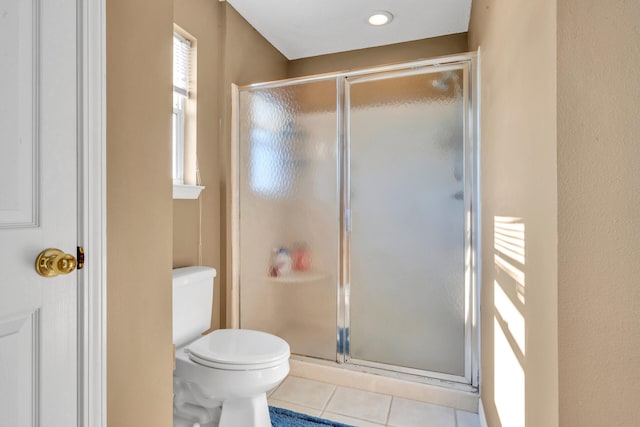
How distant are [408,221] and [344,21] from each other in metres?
1.45

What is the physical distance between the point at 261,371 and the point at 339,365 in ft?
2.70

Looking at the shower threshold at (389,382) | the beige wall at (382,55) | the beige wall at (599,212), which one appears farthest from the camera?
the beige wall at (382,55)

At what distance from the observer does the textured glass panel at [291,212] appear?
2117mm

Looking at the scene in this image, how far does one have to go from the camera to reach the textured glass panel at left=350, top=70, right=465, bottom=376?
6.12ft

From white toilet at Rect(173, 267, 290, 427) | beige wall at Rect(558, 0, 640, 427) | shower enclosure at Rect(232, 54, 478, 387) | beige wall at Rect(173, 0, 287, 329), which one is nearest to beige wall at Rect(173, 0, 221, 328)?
beige wall at Rect(173, 0, 287, 329)

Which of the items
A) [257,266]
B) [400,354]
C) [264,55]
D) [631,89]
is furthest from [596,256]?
[264,55]

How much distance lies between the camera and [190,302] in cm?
169

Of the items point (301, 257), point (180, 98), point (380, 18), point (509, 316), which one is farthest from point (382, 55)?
point (509, 316)

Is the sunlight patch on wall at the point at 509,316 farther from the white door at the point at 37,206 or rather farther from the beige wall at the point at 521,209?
the white door at the point at 37,206

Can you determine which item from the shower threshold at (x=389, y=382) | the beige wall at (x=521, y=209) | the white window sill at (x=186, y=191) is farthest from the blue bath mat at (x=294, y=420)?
the white window sill at (x=186, y=191)

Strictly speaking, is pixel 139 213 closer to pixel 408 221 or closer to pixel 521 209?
pixel 521 209

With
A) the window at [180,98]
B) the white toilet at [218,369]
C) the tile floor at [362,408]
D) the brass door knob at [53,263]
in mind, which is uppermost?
the window at [180,98]

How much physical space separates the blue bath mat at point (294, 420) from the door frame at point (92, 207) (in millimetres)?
1005

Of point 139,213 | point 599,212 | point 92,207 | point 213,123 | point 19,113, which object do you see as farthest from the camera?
point 213,123
